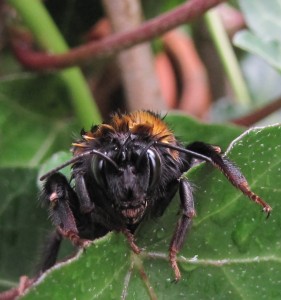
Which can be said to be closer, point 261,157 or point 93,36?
point 261,157

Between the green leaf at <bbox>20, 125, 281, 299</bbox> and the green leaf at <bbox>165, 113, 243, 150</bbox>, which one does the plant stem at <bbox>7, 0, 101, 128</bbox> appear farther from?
the green leaf at <bbox>20, 125, 281, 299</bbox>

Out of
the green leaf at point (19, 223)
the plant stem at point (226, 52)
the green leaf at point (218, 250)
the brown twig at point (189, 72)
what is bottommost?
the brown twig at point (189, 72)

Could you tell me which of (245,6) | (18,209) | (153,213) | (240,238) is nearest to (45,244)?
(18,209)

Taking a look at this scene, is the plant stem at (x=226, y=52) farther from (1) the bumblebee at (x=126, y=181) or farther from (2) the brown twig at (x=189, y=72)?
(1) the bumblebee at (x=126, y=181)

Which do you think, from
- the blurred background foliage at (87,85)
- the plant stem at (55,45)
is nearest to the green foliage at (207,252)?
the blurred background foliage at (87,85)

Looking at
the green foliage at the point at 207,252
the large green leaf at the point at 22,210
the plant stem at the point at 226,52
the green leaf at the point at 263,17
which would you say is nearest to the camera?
the green foliage at the point at 207,252

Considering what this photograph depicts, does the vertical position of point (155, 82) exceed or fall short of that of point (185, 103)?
it exceeds it

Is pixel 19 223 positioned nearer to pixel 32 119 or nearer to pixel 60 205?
pixel 60 205

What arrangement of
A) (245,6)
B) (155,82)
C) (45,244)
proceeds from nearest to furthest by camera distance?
1. (45,244)
2. (245,6)
3. (155,82)

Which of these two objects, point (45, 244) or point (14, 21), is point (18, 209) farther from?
point (14, 21)
